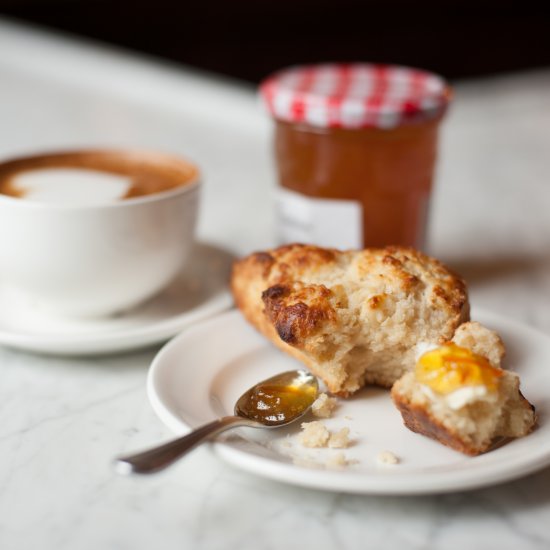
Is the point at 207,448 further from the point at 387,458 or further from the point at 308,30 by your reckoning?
the point at 308,30

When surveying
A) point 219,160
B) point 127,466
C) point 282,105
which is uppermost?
point 282,105

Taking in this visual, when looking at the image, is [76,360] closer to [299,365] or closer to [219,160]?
[299,365]

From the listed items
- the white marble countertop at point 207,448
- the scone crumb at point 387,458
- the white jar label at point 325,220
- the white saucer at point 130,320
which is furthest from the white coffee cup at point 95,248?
the scone crumb at point 387,458

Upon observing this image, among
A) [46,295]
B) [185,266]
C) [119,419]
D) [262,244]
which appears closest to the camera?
[119,419]

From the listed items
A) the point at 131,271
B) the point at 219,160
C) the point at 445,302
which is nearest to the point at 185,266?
the point at 131,271

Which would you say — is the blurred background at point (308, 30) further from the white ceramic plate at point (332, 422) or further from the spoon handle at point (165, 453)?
the spoon handle at point (165, 453)

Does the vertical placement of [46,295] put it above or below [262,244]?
above

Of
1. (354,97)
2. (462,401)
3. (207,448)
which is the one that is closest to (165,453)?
(207,448)

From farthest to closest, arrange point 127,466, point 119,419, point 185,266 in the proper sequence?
point 185,266
point 119,419
point 127,466

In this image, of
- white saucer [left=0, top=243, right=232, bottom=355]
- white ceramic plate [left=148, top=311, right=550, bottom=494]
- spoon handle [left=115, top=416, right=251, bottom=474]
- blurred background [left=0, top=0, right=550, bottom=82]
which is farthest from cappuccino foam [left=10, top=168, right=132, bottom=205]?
blurred background [left=0, top=0, right=550, bottom=82]
